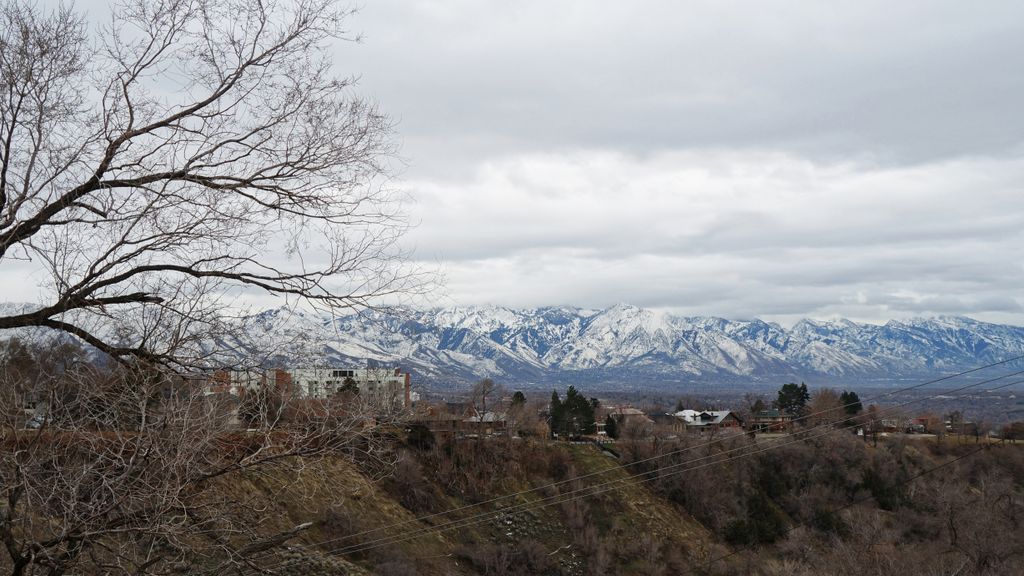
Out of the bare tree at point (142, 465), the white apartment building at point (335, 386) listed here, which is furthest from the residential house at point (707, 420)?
the bare tree at point (142, 465)

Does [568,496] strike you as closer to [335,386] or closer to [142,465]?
[335,386]

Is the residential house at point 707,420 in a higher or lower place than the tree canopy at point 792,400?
lower

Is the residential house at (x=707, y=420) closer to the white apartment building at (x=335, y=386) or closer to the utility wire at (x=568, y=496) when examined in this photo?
the utility wire at (x=568, y=496)

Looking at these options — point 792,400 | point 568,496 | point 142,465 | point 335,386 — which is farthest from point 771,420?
point 142,465

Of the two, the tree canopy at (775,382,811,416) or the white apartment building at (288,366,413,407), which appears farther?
the tree canopy at (775,382,811,416)

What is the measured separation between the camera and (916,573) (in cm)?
2622

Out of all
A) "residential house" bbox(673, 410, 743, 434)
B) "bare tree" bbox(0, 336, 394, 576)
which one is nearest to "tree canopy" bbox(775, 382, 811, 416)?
"residential house" bbox(673, 410, 743, 434)

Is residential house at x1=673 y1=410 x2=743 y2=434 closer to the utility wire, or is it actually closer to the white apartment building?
the utility wire

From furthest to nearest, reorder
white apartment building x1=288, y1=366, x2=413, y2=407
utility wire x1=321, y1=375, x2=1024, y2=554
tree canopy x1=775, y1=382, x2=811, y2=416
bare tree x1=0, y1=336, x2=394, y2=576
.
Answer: tree canopy x1=775, y1=382, x2=811, y2=416 → utility wire x1=321, y1=375, x2=1024, y2=554 → white apartment building x1=288, y1=366, x2=413, y2=407 → bare tree x1=0, y1=336, x2=394, y2=576

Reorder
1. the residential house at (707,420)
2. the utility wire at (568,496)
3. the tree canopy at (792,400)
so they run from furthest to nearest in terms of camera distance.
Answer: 1. the tree canopy at (792,400)
2. the residential house at (707,420)
3. the utility wire at (568,496)

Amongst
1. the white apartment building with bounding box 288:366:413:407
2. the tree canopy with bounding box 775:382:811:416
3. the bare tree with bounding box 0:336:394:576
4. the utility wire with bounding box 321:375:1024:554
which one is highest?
the white apartment building with bounding box 288:366:413:407

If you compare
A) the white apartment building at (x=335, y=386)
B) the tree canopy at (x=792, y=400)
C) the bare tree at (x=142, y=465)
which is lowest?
the tree canopy at (x=792, y=400)

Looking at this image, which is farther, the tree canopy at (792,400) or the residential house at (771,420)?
the tree canopy at (792,400)

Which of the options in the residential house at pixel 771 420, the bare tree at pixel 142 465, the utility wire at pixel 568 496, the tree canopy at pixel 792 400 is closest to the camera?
the bare tree at pixel 142 465
